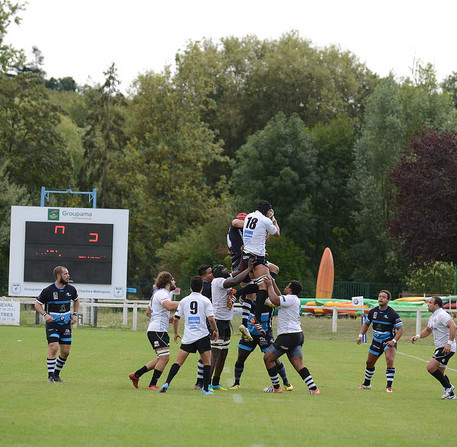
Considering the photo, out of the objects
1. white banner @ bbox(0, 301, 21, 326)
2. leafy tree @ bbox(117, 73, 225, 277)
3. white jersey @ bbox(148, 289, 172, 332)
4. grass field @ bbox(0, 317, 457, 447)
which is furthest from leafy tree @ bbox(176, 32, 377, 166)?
white jersey @ bbox(148, 289, 172, 332)

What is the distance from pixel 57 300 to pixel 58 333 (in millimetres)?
588

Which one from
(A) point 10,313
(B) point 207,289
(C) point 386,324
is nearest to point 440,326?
(C) point 386,324

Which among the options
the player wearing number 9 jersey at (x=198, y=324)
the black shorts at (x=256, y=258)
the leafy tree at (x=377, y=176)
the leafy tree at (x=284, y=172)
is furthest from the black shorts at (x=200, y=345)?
the leafy tree at (x=284, y=172)

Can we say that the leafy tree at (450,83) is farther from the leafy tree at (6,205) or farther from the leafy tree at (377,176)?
the leafy tree at (6,205)

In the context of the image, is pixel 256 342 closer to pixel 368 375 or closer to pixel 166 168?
pixel 368 375

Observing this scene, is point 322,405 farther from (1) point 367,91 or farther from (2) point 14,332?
(1) point 367,91

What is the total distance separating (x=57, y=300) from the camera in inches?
614

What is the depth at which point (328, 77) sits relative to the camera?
215ft

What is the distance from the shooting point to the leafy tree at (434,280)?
174ft

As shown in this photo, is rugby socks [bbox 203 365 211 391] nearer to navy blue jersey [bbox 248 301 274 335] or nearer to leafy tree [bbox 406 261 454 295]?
navy blue jersey [bbox 248 301 274 335]

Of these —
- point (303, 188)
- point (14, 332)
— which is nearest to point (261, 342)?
point (14, 332)

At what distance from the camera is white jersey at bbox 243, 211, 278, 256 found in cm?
1503

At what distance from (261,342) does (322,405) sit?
8.87ft

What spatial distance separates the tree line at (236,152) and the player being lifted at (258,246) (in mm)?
37981
